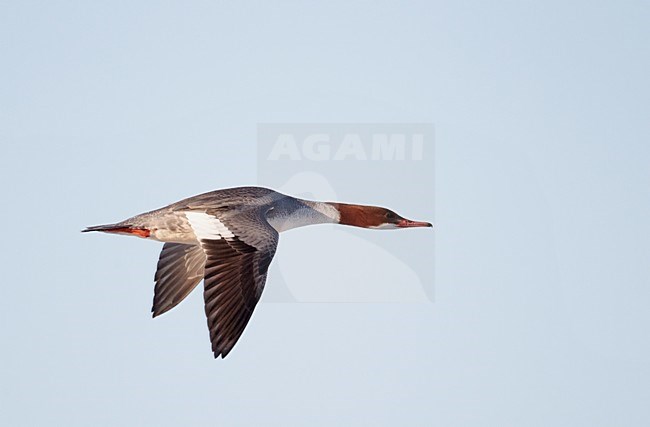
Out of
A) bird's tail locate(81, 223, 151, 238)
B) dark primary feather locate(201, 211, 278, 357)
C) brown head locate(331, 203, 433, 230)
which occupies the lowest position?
dark primary feather locate(201, 211, 278, 357)

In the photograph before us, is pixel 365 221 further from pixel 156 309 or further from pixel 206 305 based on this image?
pixel 206 305

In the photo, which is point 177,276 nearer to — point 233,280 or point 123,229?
point 123,229

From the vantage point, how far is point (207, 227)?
9.25m

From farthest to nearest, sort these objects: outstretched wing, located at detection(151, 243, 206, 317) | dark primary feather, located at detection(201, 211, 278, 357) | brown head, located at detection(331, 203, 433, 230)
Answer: brown head, located at detection(331, 203, 433, 230), outstretched wing, located at detection(151, 243, 206, 317), dark primary feather, located at detection(201, 211, 278, 357)

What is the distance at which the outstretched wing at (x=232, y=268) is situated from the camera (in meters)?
8.29

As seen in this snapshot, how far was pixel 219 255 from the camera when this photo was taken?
28.4ft

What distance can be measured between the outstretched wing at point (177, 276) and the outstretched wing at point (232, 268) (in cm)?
138

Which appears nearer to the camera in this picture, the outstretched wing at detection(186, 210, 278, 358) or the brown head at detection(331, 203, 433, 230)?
the outstretched wing at detection(186, 210, 278, 358)

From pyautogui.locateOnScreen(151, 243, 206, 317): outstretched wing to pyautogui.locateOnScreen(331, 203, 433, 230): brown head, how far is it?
5.98ft

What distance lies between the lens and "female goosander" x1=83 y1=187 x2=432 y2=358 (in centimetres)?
839

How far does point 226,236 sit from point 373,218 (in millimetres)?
3125

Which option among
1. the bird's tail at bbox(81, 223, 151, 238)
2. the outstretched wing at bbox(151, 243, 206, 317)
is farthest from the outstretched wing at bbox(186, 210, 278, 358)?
the outstretched wing at bbox(151, 243, 206, 317)

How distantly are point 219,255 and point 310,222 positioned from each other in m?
2.53

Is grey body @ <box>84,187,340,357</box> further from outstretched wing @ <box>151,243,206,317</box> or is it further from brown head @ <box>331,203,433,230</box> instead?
brown head @ <box>331,203,433,230</box>
